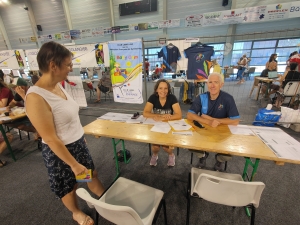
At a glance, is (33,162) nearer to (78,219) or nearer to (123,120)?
(78,219)

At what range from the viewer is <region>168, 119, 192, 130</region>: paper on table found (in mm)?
1569

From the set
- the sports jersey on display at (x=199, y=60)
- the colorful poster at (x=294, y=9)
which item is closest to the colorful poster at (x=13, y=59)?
the sports jersey on display at (x=199, y=60)

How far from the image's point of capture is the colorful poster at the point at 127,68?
2633 mm

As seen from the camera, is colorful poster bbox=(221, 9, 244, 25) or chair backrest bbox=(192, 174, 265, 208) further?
colorful poster bbox=(221, 9, 244, 25)

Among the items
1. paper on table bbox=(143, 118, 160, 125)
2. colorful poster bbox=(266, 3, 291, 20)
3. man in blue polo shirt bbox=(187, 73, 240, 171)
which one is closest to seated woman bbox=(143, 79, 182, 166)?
paper on table bbox=(143, 118, 160, 125)

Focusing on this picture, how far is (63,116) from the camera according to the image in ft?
3.01

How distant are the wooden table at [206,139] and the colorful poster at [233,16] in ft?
21.1

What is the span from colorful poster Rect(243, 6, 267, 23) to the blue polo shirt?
6052 millimetres

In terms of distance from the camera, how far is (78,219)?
1.34 metres

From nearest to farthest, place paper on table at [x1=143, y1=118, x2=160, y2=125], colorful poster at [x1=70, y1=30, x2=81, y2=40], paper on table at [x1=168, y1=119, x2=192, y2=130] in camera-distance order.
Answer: paper on table at [x1=168, y1=119, x2=192, y2=130]
paper on table at [x1=143, y1=118, x2=160, y2=125]
colorful poster at [x1=70, y1=30, x2=81, y2=40]

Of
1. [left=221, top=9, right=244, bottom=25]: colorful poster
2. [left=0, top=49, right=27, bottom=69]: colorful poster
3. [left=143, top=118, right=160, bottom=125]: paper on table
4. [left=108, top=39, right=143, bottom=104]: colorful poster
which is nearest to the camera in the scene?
[left=143, top=118, right=160, bottom=125]: paper on table

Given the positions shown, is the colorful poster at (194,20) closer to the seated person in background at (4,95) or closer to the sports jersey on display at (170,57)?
the sports jersey on display at (170,57)

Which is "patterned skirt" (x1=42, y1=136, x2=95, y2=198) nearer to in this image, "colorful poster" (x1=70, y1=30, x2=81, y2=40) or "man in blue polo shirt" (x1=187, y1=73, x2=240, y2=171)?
"man in blue polo shirt" (x1=187, y1=73, x2=240, y2=171)

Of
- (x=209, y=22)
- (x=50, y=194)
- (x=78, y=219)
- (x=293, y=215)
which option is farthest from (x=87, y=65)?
(x=209, y=22)
